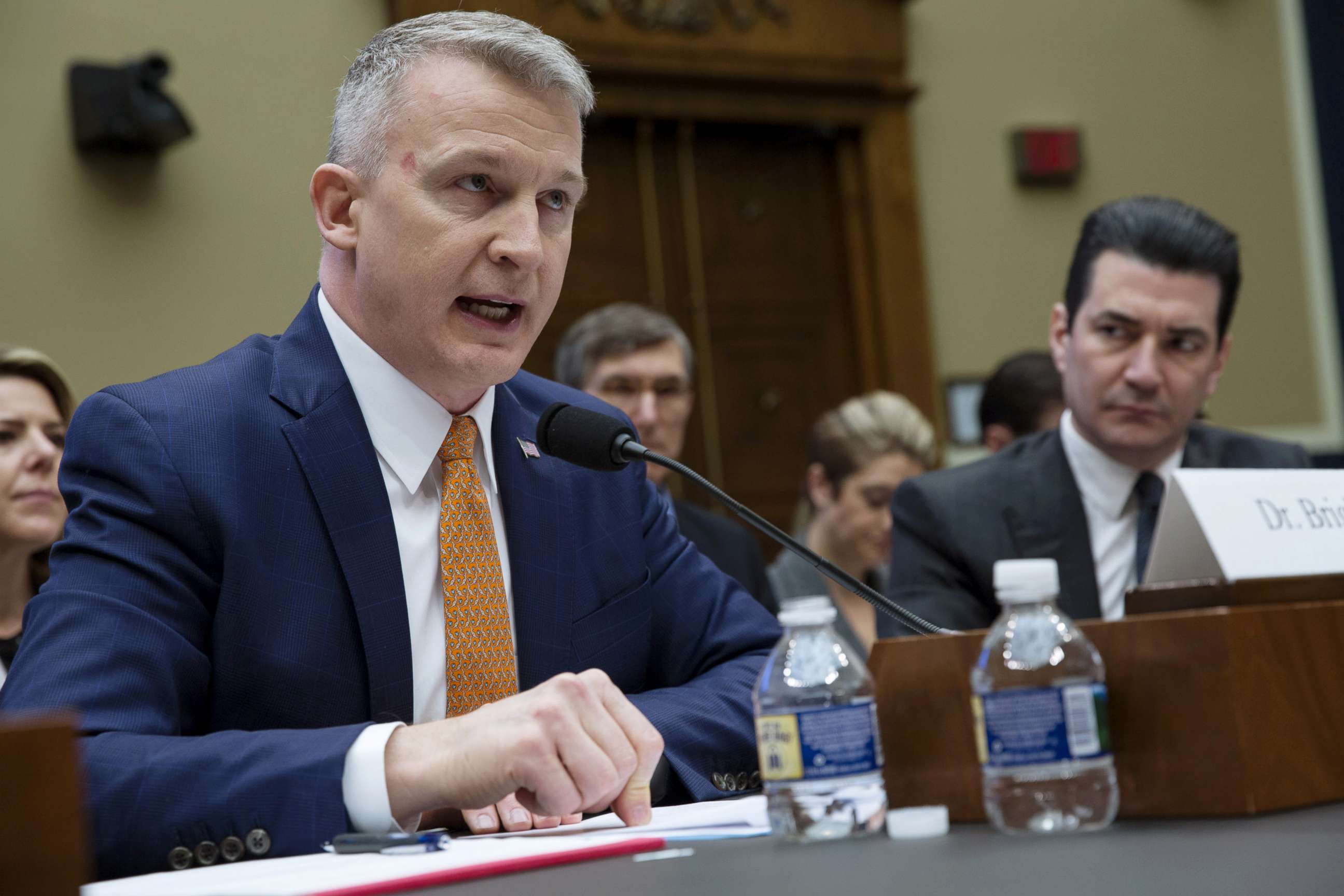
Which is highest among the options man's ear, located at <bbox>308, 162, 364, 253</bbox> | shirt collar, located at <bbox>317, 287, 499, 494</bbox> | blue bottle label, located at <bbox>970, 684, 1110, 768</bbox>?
man's ear, located at <bbox>308, 162, 364, 253</bbox>

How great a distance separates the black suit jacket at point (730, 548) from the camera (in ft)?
11.6

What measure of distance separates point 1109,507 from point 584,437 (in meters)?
1.29

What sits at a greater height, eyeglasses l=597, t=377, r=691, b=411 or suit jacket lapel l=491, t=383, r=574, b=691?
eyeglasses l=597, t=377, r=691, b=411

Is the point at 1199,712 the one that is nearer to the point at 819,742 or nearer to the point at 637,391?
the point at 819,742

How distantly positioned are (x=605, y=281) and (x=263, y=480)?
350 cm

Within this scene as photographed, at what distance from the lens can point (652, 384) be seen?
3613 mm

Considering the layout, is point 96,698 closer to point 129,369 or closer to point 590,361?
point 590,361

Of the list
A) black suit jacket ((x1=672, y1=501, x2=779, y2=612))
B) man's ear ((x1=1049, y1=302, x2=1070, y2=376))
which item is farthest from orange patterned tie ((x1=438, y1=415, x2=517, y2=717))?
black suit jacket ((x1=672, y1=501, x2=779, y2=612))

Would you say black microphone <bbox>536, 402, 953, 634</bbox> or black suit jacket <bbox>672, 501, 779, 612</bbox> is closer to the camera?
black microphone <bbox>536, 402, 953, 634</bbox>

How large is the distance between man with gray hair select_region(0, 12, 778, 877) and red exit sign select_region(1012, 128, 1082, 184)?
3934mm

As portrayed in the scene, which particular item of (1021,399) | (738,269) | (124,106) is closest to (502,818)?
(1021,399)

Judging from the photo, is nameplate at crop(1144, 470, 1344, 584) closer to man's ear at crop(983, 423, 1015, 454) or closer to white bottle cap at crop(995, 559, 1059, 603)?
white bottle cap at crop(995, 559, 1059, 603)

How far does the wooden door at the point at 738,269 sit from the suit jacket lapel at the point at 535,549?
309cm

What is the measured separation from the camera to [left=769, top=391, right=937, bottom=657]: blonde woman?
3.88m
